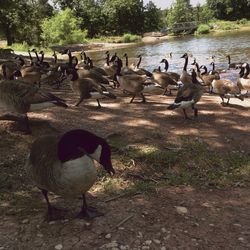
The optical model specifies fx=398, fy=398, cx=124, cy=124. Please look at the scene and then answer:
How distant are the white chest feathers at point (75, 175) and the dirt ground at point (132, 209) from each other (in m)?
0.72

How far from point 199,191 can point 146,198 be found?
1.13m

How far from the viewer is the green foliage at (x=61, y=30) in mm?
69812

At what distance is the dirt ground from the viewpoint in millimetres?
5441

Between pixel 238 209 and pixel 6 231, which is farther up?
pixel 6 231

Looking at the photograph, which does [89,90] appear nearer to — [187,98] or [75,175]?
[187,98]

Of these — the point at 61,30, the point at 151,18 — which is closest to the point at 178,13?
the point at 151,18

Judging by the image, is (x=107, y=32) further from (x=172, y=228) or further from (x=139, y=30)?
(x=172, y=228)

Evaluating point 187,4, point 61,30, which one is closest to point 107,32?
point 61,30

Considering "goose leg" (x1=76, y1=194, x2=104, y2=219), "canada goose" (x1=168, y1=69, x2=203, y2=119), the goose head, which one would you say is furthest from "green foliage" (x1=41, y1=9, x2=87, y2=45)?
the goose head

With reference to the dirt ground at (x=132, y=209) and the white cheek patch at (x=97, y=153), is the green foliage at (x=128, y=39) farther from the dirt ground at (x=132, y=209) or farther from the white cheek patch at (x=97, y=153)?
the white cheek patch at (x=97, y=153)

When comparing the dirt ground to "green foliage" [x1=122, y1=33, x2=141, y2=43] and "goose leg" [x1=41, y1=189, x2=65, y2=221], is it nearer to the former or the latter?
"goose leg" [x1=41, y1=189, x2=65, y2=221]

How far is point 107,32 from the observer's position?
9819 cm

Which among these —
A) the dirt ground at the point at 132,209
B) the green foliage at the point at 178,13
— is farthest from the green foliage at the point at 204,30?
the dirt ground at the point at 132,209

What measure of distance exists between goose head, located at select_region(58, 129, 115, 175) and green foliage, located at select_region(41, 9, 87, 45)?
67059mm
